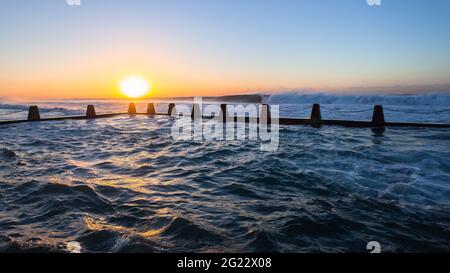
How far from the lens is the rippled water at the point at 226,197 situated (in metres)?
3.44

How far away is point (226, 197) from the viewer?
4.93 meters

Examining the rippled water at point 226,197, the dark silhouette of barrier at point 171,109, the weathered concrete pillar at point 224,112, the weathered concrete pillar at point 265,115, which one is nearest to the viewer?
the rippled water at point 226,197

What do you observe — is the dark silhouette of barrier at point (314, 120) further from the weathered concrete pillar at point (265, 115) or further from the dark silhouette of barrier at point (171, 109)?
the dark silhouette of barrier at point (171, 109)

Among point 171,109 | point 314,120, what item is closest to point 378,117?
point 314,120

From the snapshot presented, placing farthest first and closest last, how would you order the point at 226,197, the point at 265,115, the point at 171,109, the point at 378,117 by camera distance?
the point at 171,109, the point at 265,115, the point at 378,117, the point at 226,197

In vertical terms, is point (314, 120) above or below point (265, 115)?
below

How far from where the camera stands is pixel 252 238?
344 centimetres

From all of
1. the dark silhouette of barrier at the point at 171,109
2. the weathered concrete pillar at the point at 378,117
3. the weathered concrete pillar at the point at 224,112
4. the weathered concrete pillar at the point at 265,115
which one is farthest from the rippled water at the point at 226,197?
the dark silhouette of barrier at the point at 171,109

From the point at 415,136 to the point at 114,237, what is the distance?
1026 cm

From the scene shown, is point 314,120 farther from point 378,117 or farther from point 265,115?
point 378,117
